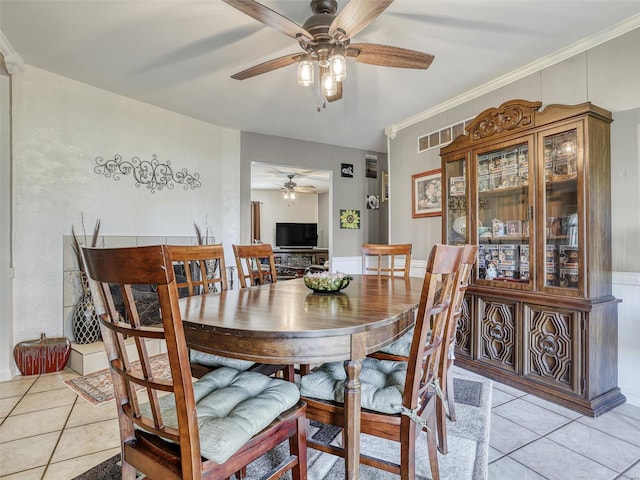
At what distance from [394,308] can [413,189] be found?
279 centimetres

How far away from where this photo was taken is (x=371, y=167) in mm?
5289

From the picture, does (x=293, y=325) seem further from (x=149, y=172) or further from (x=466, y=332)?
(x=149, y=172)

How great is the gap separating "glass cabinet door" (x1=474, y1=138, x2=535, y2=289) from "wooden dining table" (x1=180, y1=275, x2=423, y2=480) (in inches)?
62.4

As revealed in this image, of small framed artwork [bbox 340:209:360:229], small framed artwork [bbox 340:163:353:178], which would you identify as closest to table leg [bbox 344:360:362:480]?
small framed artwork [bbox 340:209:360:229]

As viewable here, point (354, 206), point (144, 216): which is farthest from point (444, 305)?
point (354, 206)

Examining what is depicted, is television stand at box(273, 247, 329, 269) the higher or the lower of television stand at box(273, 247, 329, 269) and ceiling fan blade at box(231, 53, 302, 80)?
the lower

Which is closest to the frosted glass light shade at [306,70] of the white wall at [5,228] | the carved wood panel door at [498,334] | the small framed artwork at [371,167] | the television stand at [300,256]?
the carved wood panel door at [498,334]

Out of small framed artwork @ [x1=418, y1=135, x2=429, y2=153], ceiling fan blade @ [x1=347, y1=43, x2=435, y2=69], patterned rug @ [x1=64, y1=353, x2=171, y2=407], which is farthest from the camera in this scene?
small framed artwork @ [x1=418, y1=135, x2=429, y2=153]

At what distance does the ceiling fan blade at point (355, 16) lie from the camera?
4.90 feet

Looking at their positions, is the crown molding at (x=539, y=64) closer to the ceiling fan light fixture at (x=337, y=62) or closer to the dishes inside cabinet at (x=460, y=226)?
the dishes inside cabinet at (x=460, y=226)

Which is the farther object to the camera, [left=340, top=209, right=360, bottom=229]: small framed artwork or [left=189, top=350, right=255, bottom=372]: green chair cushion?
[left=340, top=209, right=360, bottom=229]: small framed artwork

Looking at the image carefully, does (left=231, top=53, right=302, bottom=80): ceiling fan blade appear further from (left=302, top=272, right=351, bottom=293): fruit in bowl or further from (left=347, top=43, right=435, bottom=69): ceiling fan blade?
(left=302, top=272, right=351, bottom=293): fruit in bowl

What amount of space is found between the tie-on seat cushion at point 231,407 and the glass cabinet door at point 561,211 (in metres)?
2.08

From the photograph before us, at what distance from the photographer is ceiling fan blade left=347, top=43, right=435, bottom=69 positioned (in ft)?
6.29
